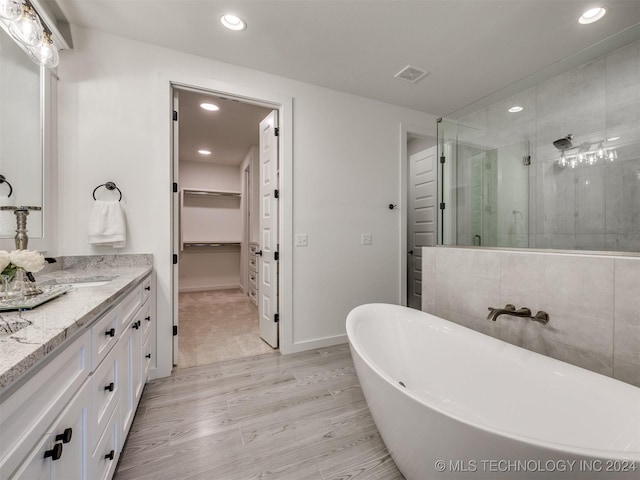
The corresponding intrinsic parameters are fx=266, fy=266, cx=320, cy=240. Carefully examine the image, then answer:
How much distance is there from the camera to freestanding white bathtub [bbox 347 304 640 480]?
2.38 ft

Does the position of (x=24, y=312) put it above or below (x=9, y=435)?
above

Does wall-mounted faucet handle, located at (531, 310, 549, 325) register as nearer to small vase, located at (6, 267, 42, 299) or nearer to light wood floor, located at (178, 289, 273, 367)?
light wood floor, located at (178, 289, 273, 367)

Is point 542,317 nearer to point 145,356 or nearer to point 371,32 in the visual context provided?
point 371,32

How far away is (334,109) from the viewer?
270 centimetres

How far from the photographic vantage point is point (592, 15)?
5.68ft

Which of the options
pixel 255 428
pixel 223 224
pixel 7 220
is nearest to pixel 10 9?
pixel 7 220

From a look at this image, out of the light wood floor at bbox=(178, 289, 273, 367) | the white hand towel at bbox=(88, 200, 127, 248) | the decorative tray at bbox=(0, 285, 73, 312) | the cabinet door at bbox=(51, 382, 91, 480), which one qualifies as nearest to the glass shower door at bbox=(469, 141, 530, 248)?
the light wood floor at bbox=(178, 289, 273, 367)

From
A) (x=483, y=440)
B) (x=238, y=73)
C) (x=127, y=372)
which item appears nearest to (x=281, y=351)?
(x=127, y=372)

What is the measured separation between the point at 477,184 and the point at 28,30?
2991mm

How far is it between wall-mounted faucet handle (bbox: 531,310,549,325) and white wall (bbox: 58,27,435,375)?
159 cm

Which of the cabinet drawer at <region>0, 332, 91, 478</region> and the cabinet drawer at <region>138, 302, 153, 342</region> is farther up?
the cabinet drawer at <region>0, 332, 91, 478</region>

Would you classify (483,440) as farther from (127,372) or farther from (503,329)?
(127,372)

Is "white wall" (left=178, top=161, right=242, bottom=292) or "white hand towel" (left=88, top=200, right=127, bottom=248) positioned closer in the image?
"white hand towel" (left=88, top=200, right=127, bottom=248)

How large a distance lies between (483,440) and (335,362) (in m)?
1.66
